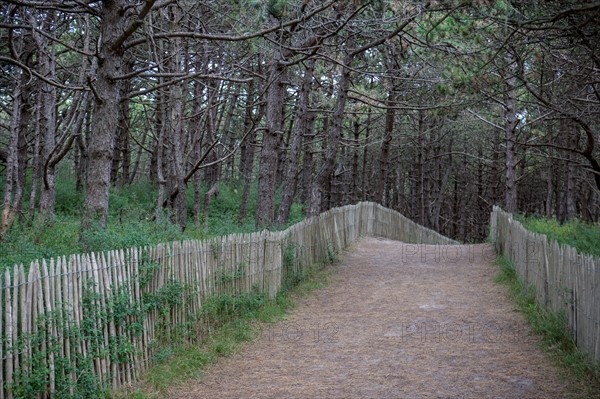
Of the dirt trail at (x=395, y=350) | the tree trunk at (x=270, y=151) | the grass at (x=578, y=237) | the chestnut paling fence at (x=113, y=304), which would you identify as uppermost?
the tree trunk at (x=270, y=151)

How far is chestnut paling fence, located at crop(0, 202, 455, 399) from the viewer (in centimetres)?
525

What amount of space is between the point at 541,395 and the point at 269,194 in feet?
27.2

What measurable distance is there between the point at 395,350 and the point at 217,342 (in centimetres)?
247

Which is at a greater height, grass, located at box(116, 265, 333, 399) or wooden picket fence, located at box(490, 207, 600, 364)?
wooden picket fence, located at box(490, 207, 600, 364)

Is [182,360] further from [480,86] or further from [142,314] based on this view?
[480,86]

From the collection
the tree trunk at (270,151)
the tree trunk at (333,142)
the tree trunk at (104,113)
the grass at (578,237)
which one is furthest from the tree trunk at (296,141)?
the tree trunk at (104,113)

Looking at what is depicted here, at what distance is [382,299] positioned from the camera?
12.7 meters

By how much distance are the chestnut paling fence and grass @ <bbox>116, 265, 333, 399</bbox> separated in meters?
0.11

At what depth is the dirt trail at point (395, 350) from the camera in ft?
23.9

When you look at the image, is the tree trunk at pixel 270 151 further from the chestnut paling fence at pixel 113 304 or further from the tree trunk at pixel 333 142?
the tree trunk at pixel 333 142

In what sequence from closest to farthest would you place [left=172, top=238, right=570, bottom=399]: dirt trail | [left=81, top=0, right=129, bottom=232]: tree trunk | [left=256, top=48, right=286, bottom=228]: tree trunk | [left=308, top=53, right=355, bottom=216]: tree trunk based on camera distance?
[left=172, top=238, right=570, bottom=399]: dirt trail
[left=81, top=0, right=129, bottom=232]: tree trunk
[left=256, top=48, right=286, bottom=228]: tree trunk
[left=308, top=53, right=355, bottom=216]: tree trunk

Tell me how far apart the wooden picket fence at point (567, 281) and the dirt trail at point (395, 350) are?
55cm

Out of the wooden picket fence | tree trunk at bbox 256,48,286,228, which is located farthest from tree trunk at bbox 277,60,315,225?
the wooden picket fence

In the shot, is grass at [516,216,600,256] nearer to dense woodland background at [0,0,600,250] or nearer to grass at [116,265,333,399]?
dense woodland background at [0,0,600,250]
